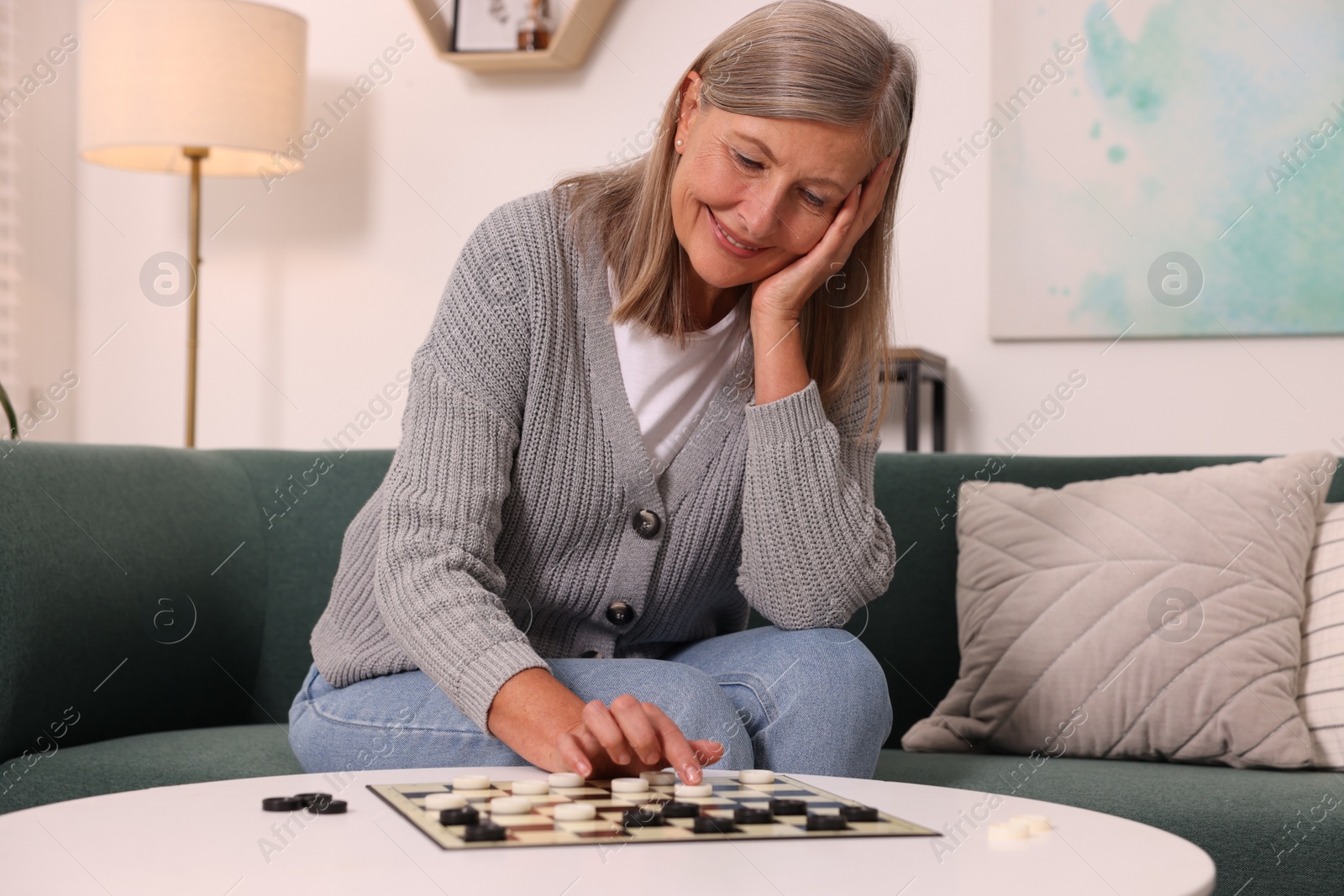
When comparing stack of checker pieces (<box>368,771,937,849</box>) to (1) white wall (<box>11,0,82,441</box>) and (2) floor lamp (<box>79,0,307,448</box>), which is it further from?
(1) white wall (<box>11,0,82,441</box>)

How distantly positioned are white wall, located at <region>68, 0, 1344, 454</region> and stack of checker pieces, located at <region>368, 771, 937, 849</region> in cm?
181

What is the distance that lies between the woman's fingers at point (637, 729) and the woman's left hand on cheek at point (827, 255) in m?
0.51

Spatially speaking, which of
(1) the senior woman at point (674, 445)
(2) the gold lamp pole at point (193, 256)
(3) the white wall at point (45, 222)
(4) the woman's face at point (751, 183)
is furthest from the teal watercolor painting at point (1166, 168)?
(3) the white wall at point (45, 222)

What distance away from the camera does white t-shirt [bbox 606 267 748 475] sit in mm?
1230

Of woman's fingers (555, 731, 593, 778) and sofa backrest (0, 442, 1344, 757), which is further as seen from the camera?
sofa backrest (0, 442, 1344, 757)

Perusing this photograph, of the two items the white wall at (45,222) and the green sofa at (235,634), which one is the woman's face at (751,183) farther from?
the white wall at (45,222)

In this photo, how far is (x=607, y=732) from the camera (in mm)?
823

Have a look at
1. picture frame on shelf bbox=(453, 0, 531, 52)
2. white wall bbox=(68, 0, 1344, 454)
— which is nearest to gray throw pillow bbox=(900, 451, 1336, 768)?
white wall bbox=(68, 0, 1344, 454)

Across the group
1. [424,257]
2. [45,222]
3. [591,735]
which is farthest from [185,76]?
[591,735]

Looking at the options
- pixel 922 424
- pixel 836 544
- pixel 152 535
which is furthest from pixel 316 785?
pixel 922 424

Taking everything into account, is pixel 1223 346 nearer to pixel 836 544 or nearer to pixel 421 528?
pixel 836 544

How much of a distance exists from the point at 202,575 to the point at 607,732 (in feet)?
3.13

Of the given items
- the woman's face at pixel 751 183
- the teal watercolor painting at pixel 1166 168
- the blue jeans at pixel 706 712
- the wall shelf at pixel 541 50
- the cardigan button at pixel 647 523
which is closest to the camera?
the blue jeans at pixel 706 712

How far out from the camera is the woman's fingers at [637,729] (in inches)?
32.3
